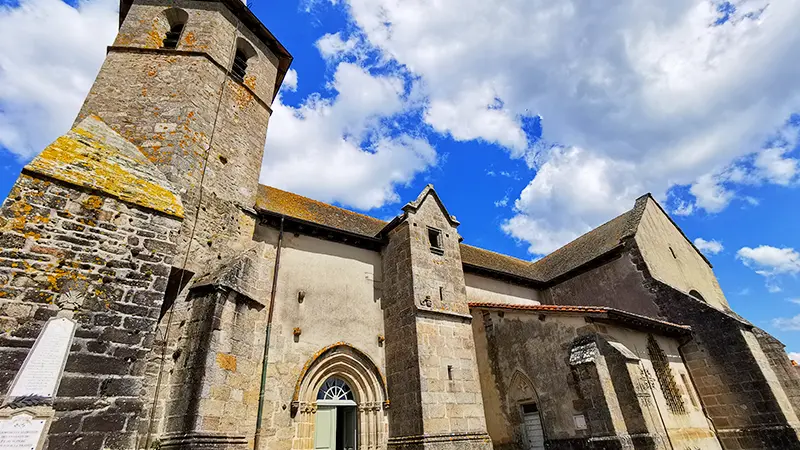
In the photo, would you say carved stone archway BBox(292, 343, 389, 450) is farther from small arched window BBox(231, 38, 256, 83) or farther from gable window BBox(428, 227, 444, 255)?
small arched window BBox(231, 38, 256, 83)

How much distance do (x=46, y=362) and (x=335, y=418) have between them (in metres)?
5.98

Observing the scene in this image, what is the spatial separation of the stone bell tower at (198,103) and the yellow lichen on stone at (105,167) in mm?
689

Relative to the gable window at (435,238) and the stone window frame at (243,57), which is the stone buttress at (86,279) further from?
the gable window at (435,238)

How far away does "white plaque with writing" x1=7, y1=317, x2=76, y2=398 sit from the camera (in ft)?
13.1

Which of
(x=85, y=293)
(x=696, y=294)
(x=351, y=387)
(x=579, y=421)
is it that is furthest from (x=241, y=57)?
(x=696, y=294)

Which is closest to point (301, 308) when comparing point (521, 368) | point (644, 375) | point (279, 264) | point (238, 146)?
point (279, 264)

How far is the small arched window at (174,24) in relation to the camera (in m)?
10.1

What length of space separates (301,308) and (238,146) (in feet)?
14.5

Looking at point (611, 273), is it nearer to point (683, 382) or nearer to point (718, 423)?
point (683, 382)

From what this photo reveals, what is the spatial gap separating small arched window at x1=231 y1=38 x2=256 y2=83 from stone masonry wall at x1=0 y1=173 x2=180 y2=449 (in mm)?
6846

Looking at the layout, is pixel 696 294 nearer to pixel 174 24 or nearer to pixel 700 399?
pixel 700 399

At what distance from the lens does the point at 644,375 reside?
349 inches

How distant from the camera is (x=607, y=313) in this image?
9133mm

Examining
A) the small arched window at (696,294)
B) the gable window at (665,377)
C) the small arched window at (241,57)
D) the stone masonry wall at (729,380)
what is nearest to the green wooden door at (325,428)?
the gable window at (665,377)
